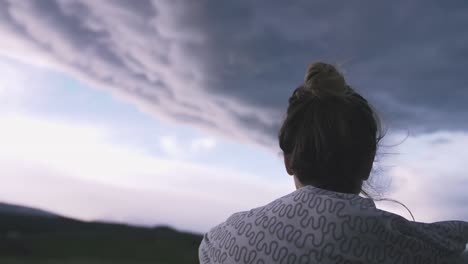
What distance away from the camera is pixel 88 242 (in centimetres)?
1983

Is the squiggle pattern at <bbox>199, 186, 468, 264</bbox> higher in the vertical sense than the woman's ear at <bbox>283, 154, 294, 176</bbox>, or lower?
lower

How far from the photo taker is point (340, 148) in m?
1.54

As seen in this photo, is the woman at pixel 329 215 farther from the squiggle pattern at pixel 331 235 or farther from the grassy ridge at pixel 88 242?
the grassy ridge at pixel 88 242

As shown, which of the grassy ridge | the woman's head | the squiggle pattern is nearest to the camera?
the squiggle pattern

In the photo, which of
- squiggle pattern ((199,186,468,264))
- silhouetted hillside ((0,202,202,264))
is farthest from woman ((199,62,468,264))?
silhouetted hillside ((0,202,202,264))

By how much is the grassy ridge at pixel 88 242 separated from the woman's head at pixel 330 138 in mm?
15735

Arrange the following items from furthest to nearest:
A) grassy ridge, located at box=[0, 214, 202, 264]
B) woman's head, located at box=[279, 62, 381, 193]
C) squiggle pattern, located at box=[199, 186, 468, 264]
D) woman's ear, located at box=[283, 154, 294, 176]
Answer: grassy ridge, located at box=[0, 214, 202, 264]
woman's ear, located at box=[283, 154, 294, 176]
woman's head, located at box=[279, 62, 381, 193]
squiggle pattern, located at box=[199, 186, 468, 264]

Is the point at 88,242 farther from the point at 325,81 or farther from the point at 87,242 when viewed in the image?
the point at 325,81

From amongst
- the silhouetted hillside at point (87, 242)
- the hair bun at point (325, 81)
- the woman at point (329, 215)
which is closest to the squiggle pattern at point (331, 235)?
the woman at point (329, 215)

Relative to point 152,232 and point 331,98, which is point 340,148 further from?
point 152,232

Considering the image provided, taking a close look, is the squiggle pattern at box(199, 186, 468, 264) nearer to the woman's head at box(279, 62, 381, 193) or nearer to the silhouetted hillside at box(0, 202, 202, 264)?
the woman's head at box(279, 62, 381, 193)

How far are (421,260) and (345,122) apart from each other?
0.47 meters

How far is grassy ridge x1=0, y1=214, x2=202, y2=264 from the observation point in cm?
1691

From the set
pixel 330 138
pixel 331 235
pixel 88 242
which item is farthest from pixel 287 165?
pixel 88 242
